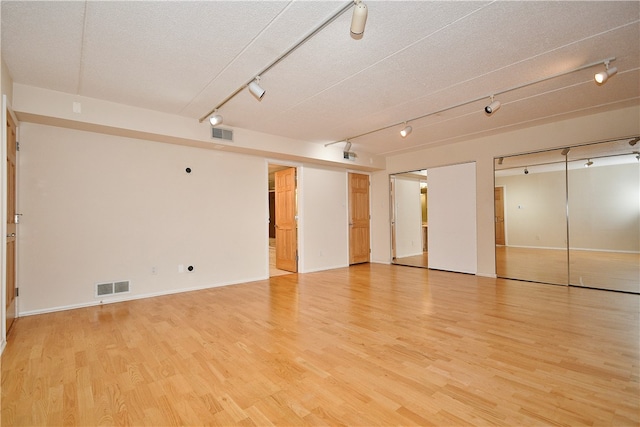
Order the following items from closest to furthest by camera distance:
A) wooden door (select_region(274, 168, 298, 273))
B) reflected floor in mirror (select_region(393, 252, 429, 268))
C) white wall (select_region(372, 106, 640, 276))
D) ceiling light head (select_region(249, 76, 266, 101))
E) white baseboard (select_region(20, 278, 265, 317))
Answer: ceiling light head (select_region(249, 76, 266, 101)), white baseboard (select_region(20, 278, 265, 317)), white wall (select_region(372, 106, 640, 276)), wooden door (select_region(274, 168, 298, 273)), reflected floor in mirror (select_region(393, 252, 429, 268))

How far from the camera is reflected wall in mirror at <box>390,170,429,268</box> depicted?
8.09 m

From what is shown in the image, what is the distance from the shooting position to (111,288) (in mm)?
4418

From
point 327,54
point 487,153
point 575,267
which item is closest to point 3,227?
point 327,54

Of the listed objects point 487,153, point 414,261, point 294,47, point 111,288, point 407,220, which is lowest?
point 414,261

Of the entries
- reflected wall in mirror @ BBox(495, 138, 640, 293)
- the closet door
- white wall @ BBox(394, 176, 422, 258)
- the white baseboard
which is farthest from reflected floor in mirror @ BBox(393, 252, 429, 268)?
the white baseboard

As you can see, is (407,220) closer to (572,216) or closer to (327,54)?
(572,216)

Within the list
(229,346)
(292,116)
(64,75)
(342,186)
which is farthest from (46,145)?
(342,186)

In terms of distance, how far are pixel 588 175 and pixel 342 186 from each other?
4.65 meters

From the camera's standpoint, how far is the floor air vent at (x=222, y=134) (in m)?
4.92

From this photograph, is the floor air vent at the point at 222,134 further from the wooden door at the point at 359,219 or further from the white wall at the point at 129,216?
the wooden door at the point at 359,219

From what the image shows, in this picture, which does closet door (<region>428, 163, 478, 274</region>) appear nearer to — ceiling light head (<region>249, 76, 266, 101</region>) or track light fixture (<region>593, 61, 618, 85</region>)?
track light fixture (<region>593, 61, 618, 85</region>)

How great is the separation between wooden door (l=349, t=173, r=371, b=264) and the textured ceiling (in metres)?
3.35

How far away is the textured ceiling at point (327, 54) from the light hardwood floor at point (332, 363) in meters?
2.77

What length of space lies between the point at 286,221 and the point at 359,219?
200 centimetres
